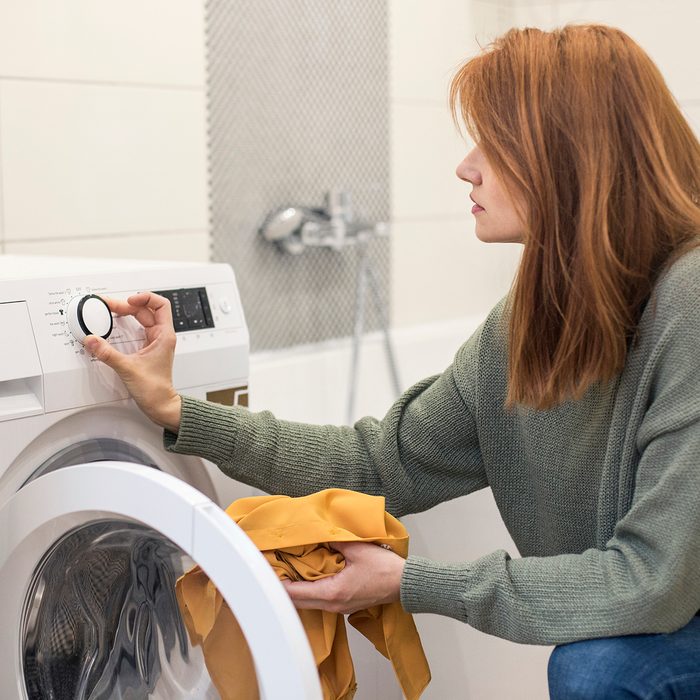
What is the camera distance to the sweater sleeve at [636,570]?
0.92 m

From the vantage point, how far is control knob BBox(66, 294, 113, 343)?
1.05 meters

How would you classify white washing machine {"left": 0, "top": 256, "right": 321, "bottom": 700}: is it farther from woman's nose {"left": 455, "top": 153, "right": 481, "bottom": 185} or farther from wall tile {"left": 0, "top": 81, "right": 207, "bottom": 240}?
wall tile {"left": 0, "top": 81, "right": 207, "bottom": 240}

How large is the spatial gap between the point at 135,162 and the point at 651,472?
1.37 metres

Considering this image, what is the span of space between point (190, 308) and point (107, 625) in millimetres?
379

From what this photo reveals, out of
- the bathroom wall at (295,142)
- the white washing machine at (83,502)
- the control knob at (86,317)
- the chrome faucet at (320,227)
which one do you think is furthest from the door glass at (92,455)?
the chrome faucet at (320,227)

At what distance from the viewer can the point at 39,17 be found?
181 centimetres

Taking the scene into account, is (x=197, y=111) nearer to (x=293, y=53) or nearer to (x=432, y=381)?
(x=293, y=53)

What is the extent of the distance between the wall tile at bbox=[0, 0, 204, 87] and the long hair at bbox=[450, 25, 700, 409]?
1060 millimetres

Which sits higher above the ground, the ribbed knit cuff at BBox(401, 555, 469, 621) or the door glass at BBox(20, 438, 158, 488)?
the door glass at BBox(20, 438, 158, 488)

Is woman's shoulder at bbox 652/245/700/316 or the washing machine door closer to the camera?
the washing machine door

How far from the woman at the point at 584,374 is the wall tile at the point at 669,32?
196 centimetres

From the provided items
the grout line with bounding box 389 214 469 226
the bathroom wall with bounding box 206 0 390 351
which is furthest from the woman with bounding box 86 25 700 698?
the grout line with bounding box 389 214 469 226

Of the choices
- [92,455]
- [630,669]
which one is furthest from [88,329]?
[630,669]

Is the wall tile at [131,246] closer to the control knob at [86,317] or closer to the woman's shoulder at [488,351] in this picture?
the control knob at [86,317]
